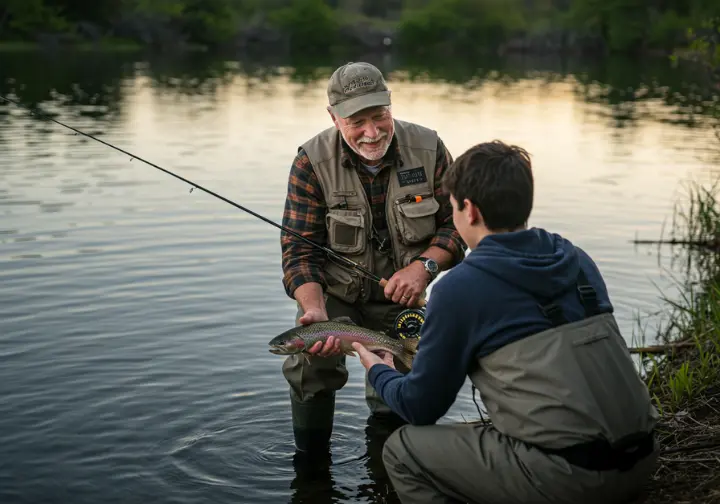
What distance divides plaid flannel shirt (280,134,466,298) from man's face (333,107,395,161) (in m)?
0.15

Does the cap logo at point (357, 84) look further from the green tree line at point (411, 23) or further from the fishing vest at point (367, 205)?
the green tree line at point (411, 23)

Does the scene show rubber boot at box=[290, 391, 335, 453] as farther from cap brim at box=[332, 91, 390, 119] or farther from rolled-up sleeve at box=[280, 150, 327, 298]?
cap brim at box=[332, 91, 390, 119]

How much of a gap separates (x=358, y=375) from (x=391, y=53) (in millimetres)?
84481

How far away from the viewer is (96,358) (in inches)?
307

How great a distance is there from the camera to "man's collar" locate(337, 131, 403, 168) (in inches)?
225

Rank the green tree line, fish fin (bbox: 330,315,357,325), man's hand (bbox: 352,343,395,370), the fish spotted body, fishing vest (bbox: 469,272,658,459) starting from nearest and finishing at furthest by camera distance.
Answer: fishing vest (bbox: 469,272,658,459) < man's hand (bbox: 352,343,395,370) < the fish spotted body < fish fin (bbox: 330,315,357,325) < the green tree line

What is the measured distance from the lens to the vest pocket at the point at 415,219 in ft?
18.7

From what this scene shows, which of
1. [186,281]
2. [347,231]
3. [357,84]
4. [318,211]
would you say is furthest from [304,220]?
[186,281]

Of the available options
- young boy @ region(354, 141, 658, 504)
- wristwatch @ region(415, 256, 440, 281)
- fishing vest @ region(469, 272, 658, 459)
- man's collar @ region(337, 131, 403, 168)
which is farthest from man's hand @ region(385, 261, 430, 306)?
fishing vest @ region(469, 272, 658, 459)

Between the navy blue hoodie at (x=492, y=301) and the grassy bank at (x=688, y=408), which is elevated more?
the navy blue hoodie at (x=492, y=301)

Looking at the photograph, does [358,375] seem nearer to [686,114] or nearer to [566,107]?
[686,114]

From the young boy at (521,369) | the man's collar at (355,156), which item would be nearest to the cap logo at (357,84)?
the man's collar at (355,156)

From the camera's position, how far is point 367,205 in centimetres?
576

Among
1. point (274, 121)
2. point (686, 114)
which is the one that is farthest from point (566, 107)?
point (274, 121)
